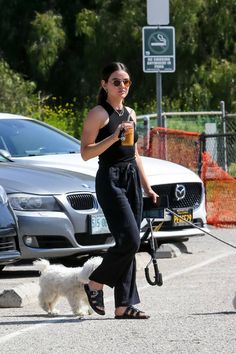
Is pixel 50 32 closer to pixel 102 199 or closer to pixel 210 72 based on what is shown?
pixel 210 72

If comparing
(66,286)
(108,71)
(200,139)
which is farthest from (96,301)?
(200,139)

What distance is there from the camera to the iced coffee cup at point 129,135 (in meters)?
9.16

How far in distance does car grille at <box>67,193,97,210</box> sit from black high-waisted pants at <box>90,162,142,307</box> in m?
3.45

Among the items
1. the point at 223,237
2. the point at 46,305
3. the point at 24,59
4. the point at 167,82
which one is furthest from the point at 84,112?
the point at 46,305

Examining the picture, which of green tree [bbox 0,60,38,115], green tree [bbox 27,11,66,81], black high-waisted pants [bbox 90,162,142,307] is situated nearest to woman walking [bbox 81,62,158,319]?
black high-waisted pants [bbox 90,162,142,307]

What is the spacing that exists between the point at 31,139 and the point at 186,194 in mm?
1835

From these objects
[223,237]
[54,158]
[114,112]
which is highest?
[114,112]

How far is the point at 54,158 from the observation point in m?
14.0

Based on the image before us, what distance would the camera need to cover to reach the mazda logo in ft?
46.5

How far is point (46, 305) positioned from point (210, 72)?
21785 mm

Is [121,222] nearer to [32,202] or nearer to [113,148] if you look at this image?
[113,148]

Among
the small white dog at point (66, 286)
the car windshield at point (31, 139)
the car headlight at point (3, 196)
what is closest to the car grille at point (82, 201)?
the car headlight at point (3, 196)

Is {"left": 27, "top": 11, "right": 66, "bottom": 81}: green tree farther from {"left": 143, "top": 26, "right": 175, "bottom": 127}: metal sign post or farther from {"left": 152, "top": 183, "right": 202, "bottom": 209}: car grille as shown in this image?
{"left": 152, "top": 183, "right": 202, "bottom": 209}: car grille

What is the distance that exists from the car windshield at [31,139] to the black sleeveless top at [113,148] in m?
4.78
